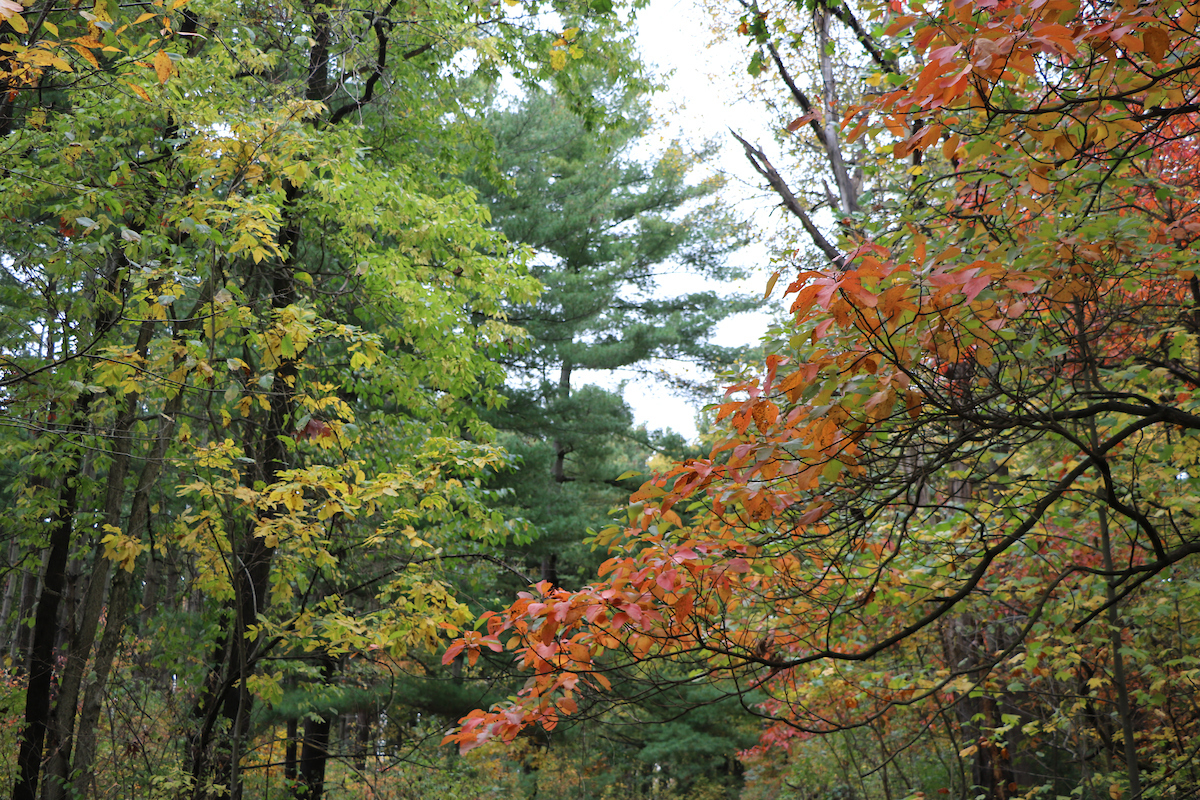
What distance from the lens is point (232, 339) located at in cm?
568

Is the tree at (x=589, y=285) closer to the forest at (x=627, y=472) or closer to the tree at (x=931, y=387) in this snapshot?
the forest at (x=627, y=472)

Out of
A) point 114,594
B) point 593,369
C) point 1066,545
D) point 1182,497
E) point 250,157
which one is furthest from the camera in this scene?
point 593,369

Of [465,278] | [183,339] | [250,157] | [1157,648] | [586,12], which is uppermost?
[586,12]

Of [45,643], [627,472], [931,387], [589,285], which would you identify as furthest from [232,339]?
[589,285]

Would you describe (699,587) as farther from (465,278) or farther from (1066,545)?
(465,278)

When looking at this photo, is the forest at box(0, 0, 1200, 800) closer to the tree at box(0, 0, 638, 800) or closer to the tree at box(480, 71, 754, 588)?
the tree at box(0, 0, 638, 800)

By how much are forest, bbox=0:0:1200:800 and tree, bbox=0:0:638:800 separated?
0.17 ft

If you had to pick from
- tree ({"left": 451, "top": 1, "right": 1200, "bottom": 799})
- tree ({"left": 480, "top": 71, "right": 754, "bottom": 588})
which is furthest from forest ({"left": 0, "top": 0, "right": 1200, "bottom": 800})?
tree ({"left": 480, "top": 71, "right": 754, "bottom": 588})

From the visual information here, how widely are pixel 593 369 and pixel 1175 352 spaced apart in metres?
11.9

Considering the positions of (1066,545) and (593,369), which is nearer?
(1066,545)

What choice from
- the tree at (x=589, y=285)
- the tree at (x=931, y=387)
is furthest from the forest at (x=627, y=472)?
the tree at (x=589, y=285)

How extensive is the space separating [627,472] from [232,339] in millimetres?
3019

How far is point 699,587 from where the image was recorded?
241 centimetres

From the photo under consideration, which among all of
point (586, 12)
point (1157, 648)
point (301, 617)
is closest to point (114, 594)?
point (301, 617)
